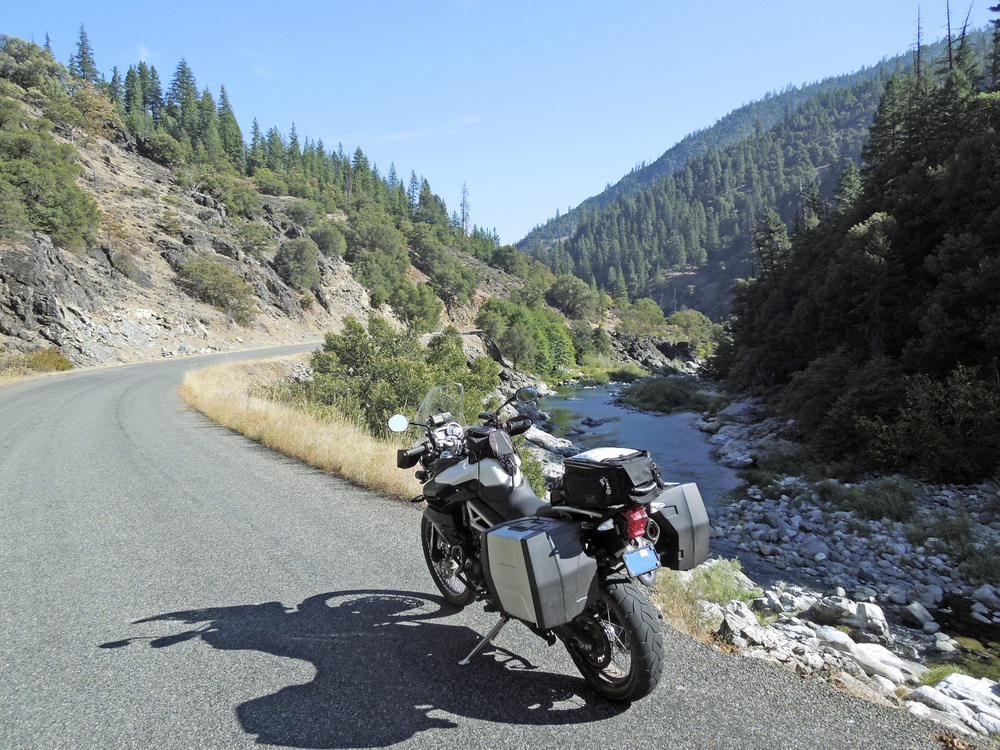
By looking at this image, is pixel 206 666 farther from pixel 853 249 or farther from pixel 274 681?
pixel 853 249

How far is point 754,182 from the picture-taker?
7136 inches

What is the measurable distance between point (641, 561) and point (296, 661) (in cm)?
214

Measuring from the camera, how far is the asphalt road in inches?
104

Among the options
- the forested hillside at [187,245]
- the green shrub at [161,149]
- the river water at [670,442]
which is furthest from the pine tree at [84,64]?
the river water at [670,442]

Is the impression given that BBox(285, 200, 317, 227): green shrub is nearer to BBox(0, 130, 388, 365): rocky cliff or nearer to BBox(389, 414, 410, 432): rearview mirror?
BBox(0, 130, 388, 365): rocky cliff

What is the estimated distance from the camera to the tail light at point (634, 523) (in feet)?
8.96

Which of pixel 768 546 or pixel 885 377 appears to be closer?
pixel 768 546

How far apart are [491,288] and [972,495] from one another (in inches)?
3521

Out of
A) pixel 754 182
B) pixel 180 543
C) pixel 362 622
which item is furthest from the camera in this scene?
pixel 754 182

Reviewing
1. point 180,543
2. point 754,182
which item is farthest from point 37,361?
point 754,182

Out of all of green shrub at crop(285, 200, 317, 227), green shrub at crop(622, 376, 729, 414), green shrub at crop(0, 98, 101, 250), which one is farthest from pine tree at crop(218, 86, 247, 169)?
green shrub at crop(622, 376, 729, 414)

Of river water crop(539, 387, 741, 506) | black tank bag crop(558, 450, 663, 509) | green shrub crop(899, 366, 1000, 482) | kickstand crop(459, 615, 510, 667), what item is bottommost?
river water crop(539, 387, 741, 506)

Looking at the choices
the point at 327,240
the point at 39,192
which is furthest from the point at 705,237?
the point at 39,192

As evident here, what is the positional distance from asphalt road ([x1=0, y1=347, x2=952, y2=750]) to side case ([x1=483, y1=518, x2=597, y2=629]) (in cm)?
59
